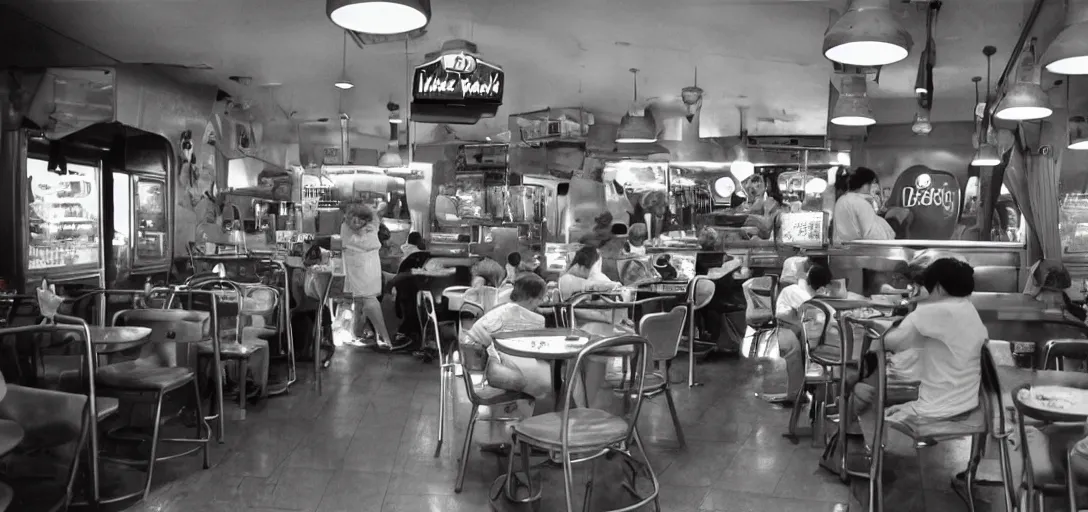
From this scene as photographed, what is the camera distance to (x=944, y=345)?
11.2 ft

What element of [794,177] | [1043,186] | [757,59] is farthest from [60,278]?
[794,177]

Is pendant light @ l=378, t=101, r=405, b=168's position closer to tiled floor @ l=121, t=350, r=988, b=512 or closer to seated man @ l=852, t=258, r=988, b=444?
tiled floor @ l=121, t=350, r=988, b=512

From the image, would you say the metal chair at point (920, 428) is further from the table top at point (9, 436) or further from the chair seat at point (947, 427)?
the table top at point (9, 436)

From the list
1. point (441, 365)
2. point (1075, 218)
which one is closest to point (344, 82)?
point (441, 365)

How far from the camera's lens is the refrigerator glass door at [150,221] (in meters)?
7.95

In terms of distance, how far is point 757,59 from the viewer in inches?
309

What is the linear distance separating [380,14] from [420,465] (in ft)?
8.22

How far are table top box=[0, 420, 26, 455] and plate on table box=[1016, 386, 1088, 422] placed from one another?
3264 millimetres

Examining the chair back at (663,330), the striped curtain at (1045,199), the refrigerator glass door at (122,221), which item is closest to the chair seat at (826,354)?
the chair back at (663,330)

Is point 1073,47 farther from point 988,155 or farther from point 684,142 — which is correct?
point 684,142

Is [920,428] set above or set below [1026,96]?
below

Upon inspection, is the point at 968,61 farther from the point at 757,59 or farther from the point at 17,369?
the point at 17,369

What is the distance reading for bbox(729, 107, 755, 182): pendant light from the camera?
1198 centimetres

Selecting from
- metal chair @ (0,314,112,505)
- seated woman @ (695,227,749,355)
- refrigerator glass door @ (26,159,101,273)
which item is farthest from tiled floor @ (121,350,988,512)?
refrigerator glass door @ (26,159,101,273)
